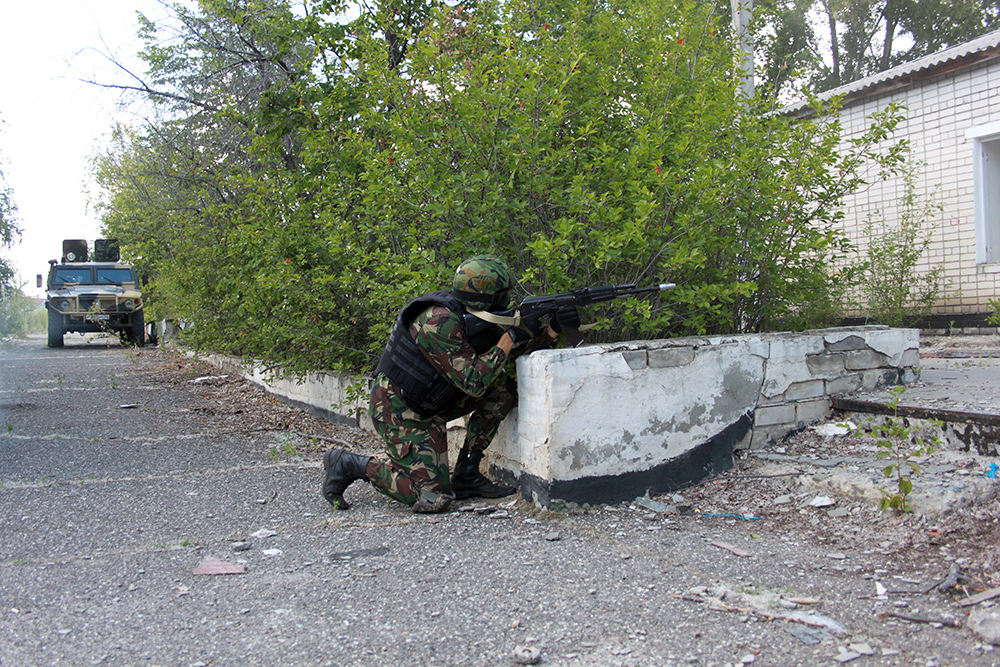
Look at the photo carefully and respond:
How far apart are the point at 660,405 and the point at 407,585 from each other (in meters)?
1.52

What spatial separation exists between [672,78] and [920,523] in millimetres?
2510

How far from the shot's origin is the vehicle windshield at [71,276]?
18.0m

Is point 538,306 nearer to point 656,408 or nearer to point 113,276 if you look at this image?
point 656,408

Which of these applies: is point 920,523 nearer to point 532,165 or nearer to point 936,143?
point 532,165

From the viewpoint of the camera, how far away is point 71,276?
1819 centimetres

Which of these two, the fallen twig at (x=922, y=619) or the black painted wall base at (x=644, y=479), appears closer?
the fallen twig at (x=922, y=619)

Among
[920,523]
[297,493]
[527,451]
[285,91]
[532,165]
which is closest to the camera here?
[920,523]

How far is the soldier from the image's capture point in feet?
10.8

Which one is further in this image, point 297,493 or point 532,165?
point 297,493

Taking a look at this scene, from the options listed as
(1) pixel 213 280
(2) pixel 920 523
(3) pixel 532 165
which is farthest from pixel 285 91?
(2) pixel 920 523

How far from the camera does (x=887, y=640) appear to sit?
6.61ft

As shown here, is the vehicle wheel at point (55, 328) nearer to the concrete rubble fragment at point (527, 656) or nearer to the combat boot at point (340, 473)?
the combat boot at point (340, 473)

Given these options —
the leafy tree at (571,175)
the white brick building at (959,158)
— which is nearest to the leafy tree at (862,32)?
the white brick building at (959,158)

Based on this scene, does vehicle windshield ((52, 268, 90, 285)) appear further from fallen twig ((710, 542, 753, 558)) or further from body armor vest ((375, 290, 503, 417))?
fallen twig ((710, 542, 753, 558))
